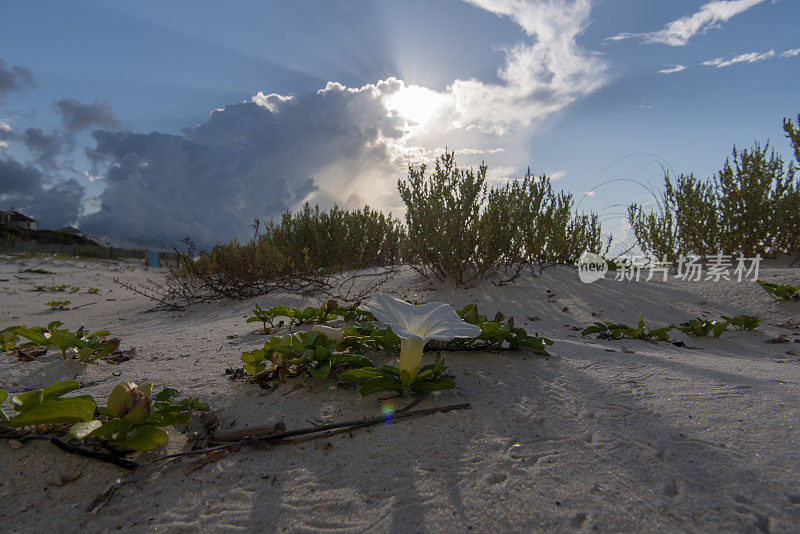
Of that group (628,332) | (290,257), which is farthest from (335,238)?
(628,332)

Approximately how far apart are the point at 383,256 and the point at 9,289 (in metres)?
8.33

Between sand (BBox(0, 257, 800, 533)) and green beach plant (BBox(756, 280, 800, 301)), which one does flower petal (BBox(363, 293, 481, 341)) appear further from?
green beach plant (BBox(756, 280, 800, 301))

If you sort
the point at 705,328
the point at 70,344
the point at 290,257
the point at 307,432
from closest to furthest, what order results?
the point at 307,432, the point at 70,344, the point at 705,328, the point at 290,257

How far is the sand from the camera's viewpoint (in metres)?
1.00

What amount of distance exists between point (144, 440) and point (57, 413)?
27 cm

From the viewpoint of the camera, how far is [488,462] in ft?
3.98

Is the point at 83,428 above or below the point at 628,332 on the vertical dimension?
below

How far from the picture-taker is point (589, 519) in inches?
37.6

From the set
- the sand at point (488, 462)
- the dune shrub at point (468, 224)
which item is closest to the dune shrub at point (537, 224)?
the dune shrub at point (468, 224)

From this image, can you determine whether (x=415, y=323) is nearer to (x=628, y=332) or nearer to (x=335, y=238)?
(x=628, y=332)

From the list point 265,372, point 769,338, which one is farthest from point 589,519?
point 769,338

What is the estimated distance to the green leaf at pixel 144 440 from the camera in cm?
125

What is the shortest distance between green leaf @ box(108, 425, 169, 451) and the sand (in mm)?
75

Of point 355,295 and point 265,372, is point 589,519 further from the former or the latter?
point 355,295
